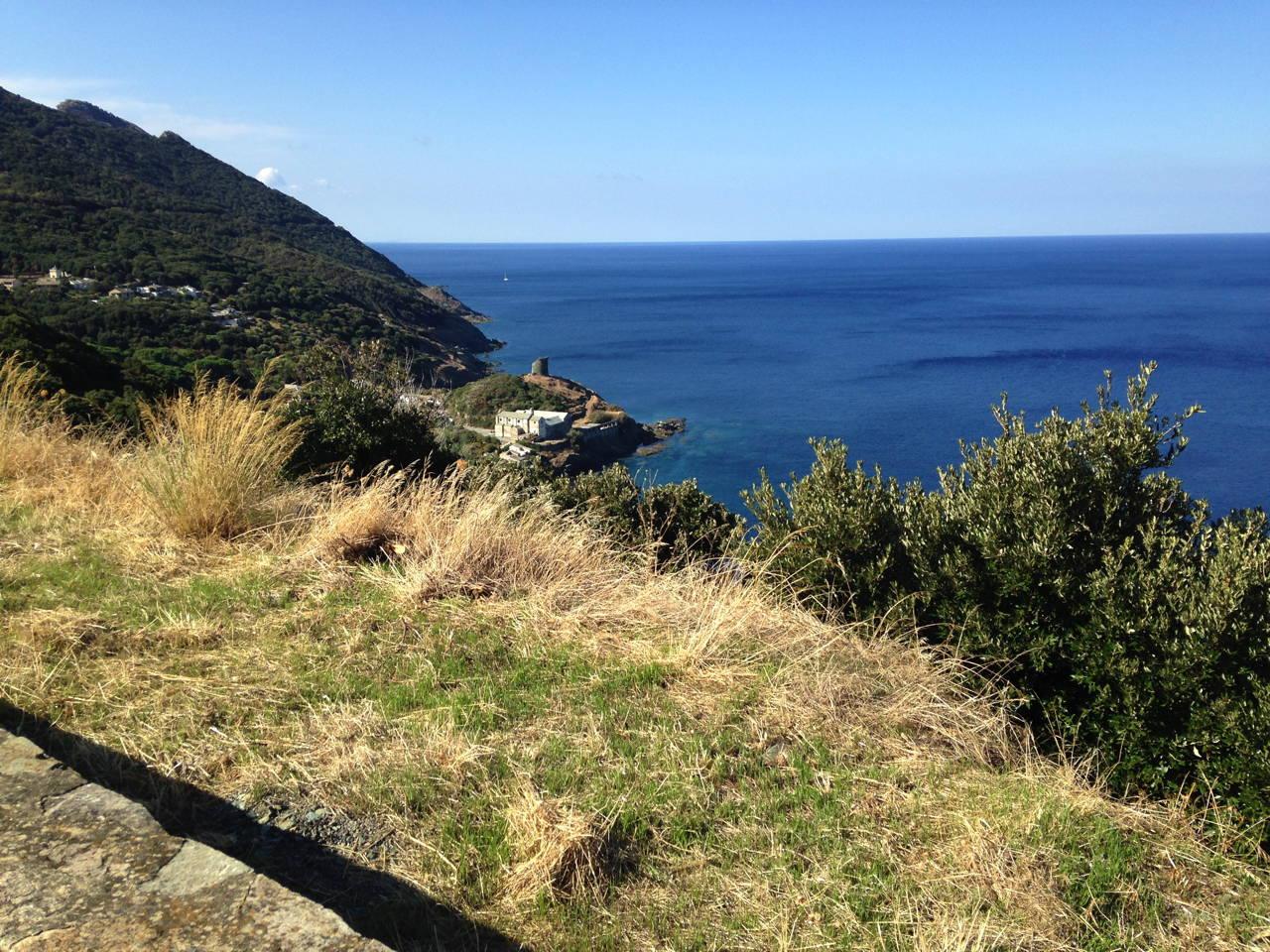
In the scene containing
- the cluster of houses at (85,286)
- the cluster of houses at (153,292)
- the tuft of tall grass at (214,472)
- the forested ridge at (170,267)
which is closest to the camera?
the tuft of tall grass at (214,472)

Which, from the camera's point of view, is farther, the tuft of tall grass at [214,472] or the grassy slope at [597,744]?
the tuft of tall grass at [214,472]

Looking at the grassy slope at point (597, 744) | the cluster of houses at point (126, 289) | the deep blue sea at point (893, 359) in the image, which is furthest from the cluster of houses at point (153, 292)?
the grassy slope at point (597, 744)

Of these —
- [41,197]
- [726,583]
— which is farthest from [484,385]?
[726,583]

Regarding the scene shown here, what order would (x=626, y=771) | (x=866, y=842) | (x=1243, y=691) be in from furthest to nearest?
(x=1243, y=691), (x=626, y=771), (x=866, y=842)

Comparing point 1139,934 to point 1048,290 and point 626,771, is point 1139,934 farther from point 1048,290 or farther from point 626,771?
point 1048,290

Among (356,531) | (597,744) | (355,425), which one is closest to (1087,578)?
(597,744)

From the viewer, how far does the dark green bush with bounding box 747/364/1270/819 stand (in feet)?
11.4

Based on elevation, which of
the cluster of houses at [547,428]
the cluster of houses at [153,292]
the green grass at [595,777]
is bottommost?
the cluster of houses at [547,428]

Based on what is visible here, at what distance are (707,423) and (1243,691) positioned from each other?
2017 inches

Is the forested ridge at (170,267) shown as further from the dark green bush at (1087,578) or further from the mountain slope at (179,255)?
the dark green bush at (1087,578)

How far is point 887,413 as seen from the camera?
2140 inches

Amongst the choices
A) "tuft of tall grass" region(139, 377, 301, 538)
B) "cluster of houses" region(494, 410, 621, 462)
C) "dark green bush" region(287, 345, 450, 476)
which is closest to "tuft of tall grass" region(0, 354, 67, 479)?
"tuft of tall grass" region(139, 377, 301, 538)

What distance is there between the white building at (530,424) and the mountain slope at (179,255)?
13.0 ft

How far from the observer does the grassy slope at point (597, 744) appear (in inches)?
101
